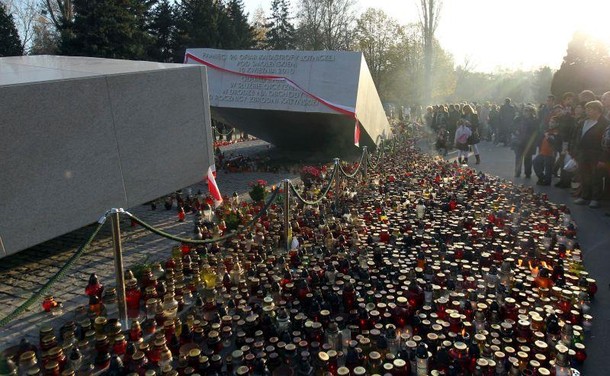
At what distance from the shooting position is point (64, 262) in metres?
6.61

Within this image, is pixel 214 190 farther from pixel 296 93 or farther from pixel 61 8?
pixel 61 8

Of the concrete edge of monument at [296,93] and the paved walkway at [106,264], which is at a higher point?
the concrete edge of monument at [296,93]

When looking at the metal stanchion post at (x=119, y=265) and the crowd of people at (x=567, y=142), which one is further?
the crowd of people at (x=567, y=142)

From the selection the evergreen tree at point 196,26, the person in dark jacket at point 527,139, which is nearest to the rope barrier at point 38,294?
the person in dark jacket at point 527,139

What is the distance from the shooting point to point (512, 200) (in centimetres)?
885

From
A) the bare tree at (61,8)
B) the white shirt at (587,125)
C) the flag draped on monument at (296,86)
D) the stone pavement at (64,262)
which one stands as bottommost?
the stone pavement at (64,262)

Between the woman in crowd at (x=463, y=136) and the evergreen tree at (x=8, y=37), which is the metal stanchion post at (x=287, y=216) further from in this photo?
the evergreen tree at (x=8, y=37)

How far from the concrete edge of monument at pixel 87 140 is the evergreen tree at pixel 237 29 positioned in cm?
2560

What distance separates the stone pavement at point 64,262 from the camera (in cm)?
479

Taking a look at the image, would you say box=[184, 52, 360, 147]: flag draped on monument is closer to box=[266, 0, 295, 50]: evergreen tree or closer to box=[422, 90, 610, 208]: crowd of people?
box=[422, 90, 610, 208]: crowd of people

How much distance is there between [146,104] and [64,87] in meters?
1.46

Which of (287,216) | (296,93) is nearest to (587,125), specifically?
(287,216)

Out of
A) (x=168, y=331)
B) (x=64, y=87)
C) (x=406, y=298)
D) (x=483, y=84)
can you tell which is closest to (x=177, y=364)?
(x=168, y=331)

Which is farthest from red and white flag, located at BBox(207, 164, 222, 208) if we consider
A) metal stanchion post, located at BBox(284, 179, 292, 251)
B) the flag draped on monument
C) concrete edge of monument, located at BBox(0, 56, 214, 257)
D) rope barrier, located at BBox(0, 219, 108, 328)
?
the flag draped on monument
